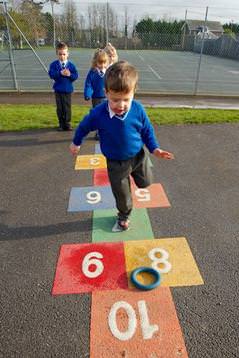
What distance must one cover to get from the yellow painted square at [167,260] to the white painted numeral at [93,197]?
3.03ft

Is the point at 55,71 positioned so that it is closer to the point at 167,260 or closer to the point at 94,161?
the point at 94,161

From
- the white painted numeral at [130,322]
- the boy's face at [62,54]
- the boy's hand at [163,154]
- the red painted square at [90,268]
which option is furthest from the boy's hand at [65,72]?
the white painted numeral at [130,322]

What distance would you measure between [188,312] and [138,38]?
34.8 m

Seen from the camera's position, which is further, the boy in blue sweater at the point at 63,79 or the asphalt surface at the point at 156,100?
the asphalt surface at the point at 156,100

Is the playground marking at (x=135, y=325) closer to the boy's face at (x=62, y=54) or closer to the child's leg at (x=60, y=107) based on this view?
the child's leg at (x=60, y=107)

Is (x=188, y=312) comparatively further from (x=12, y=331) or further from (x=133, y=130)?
(x=133, y=130)

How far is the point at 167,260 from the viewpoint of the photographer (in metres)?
2.81

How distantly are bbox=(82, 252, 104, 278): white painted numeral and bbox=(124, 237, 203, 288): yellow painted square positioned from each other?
0.24 meters

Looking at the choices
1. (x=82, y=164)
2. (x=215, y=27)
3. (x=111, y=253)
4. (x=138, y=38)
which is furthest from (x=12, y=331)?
(x=215, y=27)

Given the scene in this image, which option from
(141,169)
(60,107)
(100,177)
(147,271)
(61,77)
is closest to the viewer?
(147,271)

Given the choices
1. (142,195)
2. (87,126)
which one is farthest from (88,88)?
(87,126)

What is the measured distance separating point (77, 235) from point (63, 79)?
3.81 meters

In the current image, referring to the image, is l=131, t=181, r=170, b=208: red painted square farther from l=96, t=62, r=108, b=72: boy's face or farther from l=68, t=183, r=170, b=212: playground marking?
l=96, t=62, r=108, b=72: boy's face

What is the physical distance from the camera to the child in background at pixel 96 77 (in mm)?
5324
